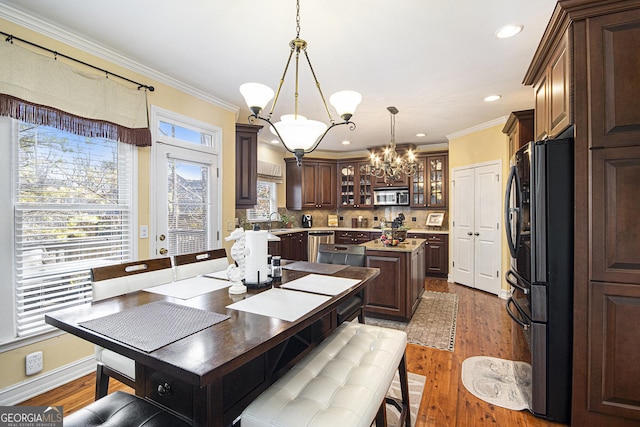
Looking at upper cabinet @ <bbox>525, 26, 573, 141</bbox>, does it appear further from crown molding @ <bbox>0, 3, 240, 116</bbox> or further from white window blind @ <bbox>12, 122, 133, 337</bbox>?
white window blind @ <bbox>12, 122, 133, 337</bbox>

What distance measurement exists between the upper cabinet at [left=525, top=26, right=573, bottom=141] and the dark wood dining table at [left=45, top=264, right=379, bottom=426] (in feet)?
6.02

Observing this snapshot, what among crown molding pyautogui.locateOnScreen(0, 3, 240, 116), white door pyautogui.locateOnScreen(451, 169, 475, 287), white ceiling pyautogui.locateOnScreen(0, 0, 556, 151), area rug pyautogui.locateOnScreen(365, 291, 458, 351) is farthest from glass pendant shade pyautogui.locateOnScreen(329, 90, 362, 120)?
white door pyautogui.locateOnScreen(451, 169, 475, 287)

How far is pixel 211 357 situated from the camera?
900 millimetres

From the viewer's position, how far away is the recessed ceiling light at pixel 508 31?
2.30m

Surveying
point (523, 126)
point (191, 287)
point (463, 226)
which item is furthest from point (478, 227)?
point (191, 287)

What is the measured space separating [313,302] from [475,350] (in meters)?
2.21

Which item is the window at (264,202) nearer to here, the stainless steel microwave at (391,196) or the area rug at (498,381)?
the stainless steel microwave at (391,196)

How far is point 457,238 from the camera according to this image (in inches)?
213

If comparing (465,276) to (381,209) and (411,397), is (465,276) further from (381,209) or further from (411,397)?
(411,397)

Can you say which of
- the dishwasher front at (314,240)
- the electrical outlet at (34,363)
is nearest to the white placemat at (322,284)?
the electrical outlet at (34,363)

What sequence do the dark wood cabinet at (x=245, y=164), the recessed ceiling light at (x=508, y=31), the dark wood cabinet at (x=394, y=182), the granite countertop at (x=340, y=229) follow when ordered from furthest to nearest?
the dark wood cabinet at (x=394, y=182), the granite countertop at (x=340, y=229), the dark wood cabinet at (x=245, y=164), the recessed ceiling light at (x=508, y=31)

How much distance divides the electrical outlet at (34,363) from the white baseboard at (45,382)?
0.18 ft

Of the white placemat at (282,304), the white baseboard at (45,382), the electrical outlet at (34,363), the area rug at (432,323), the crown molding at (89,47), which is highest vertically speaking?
the crown molding at (89,47)

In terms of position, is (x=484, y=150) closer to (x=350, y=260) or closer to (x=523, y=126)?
(x=523, y=126)
